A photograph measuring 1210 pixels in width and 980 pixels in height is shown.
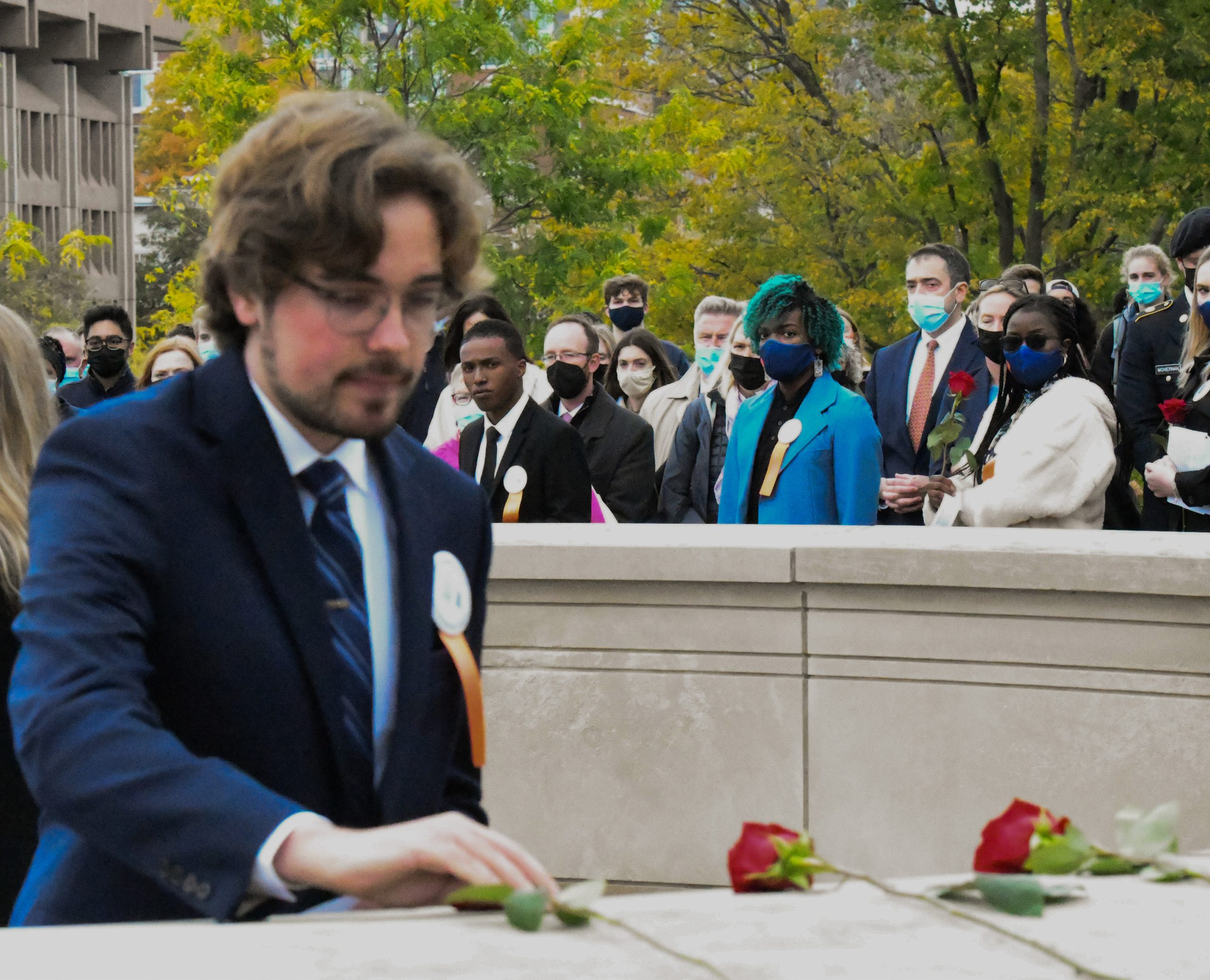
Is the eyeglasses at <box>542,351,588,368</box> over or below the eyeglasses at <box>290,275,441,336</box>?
over

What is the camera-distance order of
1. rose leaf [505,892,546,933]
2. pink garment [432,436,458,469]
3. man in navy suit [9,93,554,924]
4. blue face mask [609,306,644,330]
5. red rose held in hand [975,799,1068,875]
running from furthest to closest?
blue face mask [609,306,644,330], pink garment [432,436,458,469], red rose held in hand [975,799,1068,875], man in navy suit [9,93,554,924], rose leaf [505,892,546,933]

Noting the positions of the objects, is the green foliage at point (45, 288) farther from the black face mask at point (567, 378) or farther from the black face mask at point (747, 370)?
the black face mask at point (747, 370)

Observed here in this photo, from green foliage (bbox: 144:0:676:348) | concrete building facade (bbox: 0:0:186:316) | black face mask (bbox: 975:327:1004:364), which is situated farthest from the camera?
concrete building facade (bbox: 0:0:186:316)

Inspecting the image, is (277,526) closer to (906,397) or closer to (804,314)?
(804,314)

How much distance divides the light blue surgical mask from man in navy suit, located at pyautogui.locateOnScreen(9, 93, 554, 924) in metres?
7.44

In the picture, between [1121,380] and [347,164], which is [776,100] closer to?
[1121,380]

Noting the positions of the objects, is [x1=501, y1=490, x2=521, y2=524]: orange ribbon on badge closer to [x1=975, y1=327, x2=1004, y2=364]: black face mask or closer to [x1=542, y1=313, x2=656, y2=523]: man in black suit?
[x1=542, y1=313, x2=656, y2=523]: man in black suit

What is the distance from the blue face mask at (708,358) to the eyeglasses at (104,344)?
3992mm

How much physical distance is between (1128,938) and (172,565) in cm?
117

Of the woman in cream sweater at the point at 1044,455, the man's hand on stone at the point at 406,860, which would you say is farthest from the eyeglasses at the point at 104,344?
the man's hand on stone at the point at 406,860

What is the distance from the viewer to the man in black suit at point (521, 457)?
7.53m

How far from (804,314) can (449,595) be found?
5307mm

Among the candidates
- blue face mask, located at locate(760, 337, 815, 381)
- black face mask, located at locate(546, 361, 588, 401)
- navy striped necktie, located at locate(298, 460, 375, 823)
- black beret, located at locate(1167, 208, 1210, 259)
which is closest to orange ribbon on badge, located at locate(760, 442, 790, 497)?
blue face mask, located at locate(760, 337, 815, 381)

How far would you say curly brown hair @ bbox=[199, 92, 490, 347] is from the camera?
7.04 feet
